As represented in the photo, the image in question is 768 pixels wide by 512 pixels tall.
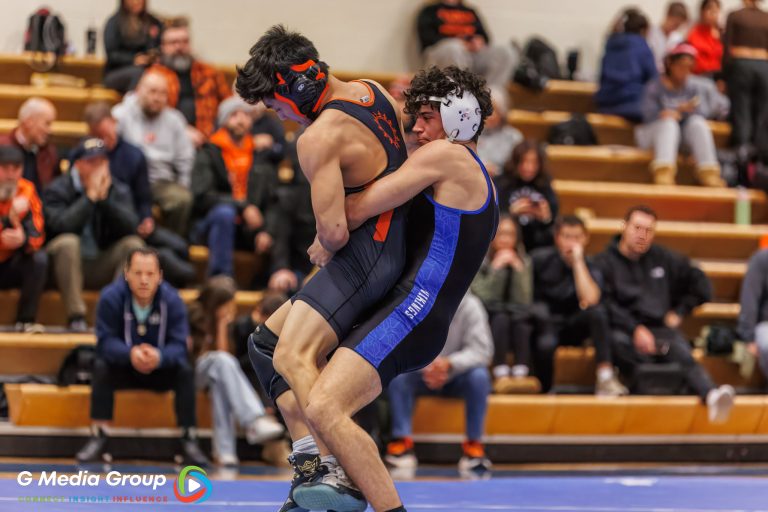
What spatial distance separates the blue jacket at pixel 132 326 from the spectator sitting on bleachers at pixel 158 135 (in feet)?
4.84

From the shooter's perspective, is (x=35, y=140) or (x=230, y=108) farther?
(x=230, y=108)

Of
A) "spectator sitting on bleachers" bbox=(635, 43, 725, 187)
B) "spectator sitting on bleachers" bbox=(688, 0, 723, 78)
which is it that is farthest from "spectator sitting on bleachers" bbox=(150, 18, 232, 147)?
"spectator sitting on bleachers" bbox=(688, 0, 723, 78)

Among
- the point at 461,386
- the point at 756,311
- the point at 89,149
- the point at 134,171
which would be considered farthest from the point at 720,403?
the point at 89,149

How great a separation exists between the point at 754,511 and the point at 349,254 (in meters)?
2.38

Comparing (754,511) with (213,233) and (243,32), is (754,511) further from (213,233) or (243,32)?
(243,32)

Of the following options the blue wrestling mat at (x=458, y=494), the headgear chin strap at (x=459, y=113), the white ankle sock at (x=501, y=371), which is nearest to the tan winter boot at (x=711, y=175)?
the white ankle sock at (x=501, y=371)

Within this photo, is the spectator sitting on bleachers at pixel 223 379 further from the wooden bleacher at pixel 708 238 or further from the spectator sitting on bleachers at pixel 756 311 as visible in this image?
the wooden bleacher at pixel 708 238

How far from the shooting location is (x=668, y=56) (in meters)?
10.7

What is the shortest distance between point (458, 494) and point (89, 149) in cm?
339

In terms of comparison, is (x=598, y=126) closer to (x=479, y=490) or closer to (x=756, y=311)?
(x=756, y=311)

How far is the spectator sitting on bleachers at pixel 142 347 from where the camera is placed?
7086 mm

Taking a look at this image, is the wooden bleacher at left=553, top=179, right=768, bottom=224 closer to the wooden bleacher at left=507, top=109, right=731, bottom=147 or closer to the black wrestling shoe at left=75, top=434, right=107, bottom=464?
the wooden bleacher at left=507, top=109, right=731, bottom=147

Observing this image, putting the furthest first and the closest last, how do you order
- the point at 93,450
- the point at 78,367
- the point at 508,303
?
the point at 508,303
the point at 78,367
the point at 93,450

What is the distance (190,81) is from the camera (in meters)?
9.73
